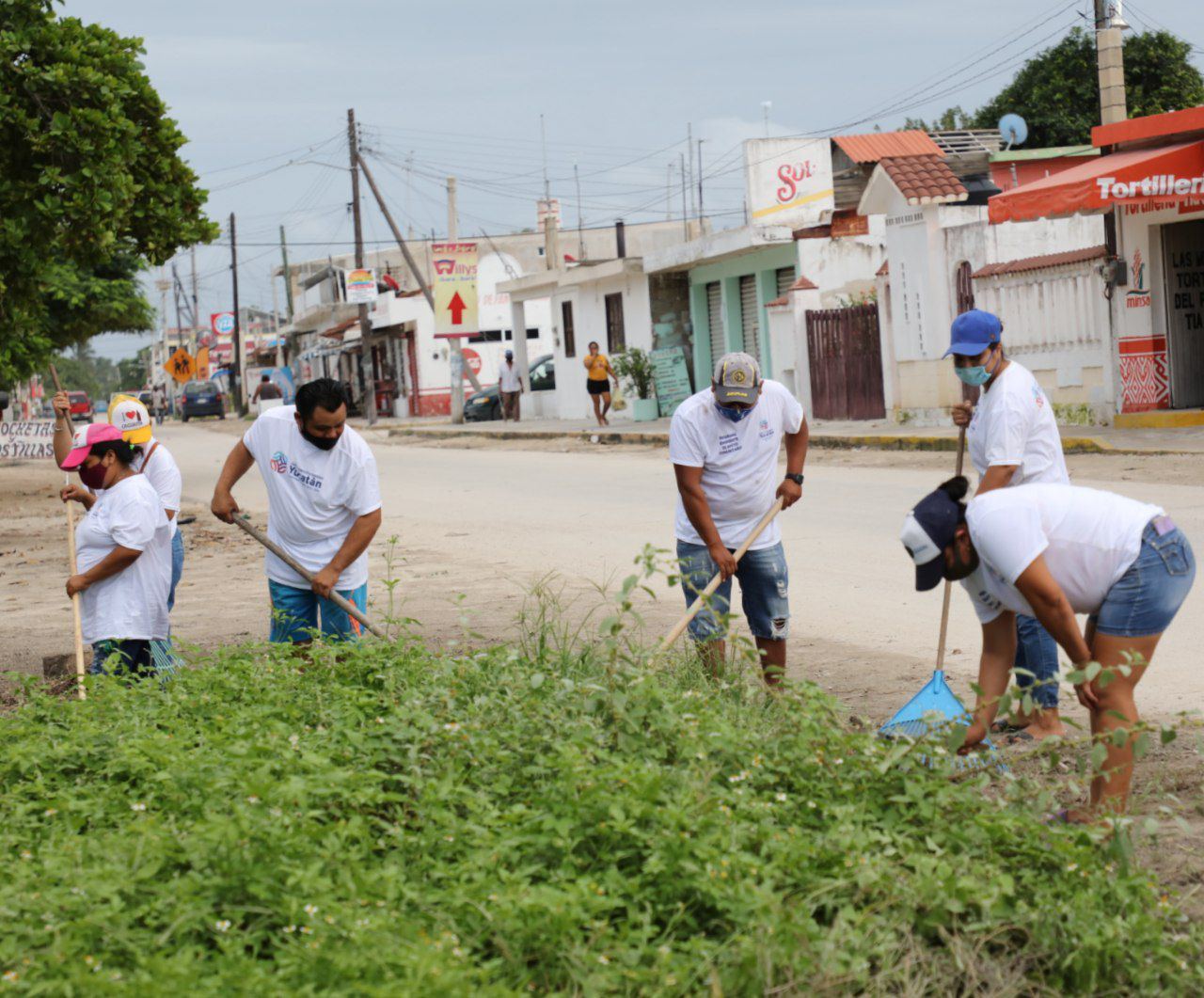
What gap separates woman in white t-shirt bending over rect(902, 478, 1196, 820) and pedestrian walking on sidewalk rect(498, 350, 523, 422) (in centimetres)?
3296

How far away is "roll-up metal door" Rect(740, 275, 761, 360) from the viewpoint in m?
30.8

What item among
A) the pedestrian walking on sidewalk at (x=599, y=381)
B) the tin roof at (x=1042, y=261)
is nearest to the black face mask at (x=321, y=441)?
the tin roof at (x=1042, y=261)

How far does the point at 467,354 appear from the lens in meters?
50.9

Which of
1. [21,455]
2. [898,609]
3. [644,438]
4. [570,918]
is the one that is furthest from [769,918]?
[644,438]

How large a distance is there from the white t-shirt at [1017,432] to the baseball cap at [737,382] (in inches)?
37.2

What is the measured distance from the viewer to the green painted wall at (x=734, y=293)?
2939 cm

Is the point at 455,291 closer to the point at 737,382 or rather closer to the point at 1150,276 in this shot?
the point at 1150,276

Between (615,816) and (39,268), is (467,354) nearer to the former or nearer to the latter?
(39,268)

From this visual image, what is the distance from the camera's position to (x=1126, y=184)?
1695 cm

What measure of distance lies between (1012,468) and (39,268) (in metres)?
9.47

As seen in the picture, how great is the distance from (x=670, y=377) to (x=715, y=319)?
177 centimetres

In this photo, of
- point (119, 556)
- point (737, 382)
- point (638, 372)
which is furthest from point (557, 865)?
point (638, 372)

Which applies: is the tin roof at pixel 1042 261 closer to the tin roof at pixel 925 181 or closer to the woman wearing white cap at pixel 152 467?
the tin roof at pixel 925 181

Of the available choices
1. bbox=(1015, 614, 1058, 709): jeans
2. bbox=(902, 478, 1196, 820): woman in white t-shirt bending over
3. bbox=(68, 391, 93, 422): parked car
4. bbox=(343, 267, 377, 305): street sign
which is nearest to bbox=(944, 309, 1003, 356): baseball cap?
bbox=(1015, 614, 1058, 709): jeans
